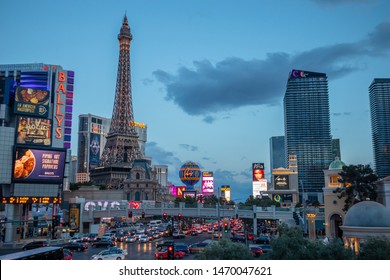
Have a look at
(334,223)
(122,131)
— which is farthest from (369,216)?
(122,131)

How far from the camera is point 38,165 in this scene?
241ft

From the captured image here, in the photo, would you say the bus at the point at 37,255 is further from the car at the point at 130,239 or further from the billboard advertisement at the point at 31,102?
the billboard advertisement at the point at 31,102

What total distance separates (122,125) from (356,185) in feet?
451

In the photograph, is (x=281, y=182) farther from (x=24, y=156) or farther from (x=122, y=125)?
(x=24, y=156)

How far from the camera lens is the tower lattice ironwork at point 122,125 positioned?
17700cm

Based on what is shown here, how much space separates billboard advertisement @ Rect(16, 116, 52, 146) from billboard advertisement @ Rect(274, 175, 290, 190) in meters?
102

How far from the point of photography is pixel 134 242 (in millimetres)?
66250

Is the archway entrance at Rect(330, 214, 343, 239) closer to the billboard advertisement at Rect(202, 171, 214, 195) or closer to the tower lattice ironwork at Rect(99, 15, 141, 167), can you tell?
the billboard advertisement at Rect(202, 171, 214, 195)

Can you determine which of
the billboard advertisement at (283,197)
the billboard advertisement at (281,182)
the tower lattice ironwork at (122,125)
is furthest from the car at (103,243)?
the tower lattice ironwork at (122,125)

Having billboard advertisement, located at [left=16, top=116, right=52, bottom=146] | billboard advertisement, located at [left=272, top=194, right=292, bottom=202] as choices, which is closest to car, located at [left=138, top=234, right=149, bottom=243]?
billboard advertisement, located at [left=16, top=116, right=52, bottom=146]

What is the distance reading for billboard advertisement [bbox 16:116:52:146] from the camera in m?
73.3
